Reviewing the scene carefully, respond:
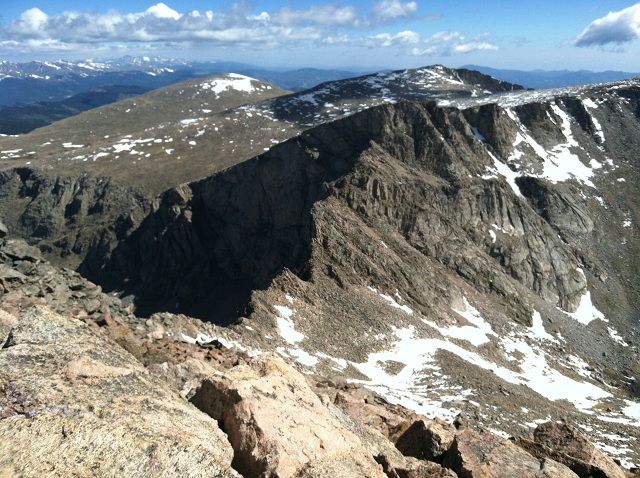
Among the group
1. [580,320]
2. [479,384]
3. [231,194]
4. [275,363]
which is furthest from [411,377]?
[231,194]

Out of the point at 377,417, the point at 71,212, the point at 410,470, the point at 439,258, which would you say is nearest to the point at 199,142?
the point at 71,212

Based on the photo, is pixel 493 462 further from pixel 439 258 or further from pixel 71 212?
pixel 71 212

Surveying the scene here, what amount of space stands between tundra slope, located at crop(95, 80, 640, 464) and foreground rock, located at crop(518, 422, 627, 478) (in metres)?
17.5

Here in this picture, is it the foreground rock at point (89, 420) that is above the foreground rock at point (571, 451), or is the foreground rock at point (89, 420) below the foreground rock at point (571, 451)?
above

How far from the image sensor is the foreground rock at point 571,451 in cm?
1700

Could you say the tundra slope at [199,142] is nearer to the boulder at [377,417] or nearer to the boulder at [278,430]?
the boulder at [377,417]

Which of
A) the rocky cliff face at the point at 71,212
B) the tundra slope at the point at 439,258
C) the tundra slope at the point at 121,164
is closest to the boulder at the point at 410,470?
the tundra slope at the point at 439,258

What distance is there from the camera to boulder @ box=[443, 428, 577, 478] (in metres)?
15.1

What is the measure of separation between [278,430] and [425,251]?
6438cm

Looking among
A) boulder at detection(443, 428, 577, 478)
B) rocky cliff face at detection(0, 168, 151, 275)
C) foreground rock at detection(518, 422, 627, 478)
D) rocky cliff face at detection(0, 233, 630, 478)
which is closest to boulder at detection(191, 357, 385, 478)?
rocky cliff face at detection(0, 233, 630, 478)

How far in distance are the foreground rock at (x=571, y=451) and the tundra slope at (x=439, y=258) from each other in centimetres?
1755

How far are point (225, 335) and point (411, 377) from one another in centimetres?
1916

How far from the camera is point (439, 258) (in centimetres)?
7500

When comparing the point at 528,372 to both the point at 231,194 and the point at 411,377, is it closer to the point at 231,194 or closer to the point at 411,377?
the point at 411,377
